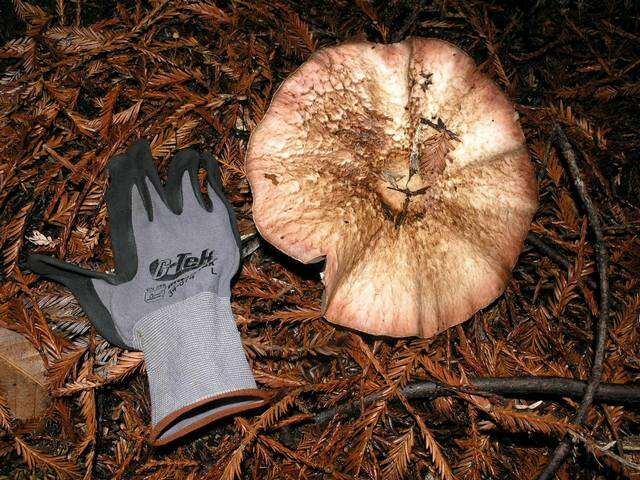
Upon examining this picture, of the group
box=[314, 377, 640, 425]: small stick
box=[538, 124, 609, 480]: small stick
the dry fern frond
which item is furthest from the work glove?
box=[538, 124, 609, 480]: small stick

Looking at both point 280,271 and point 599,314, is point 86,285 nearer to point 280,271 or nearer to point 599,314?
point 280,271

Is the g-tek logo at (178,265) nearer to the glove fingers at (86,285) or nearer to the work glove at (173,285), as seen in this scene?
the work glove at (173,285)

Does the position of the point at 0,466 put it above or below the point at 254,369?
below

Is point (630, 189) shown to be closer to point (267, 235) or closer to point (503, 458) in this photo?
point (503, 458)

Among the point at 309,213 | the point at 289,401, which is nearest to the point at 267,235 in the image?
the point at 309,213

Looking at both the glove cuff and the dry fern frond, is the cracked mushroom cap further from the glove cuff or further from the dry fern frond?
the dry fern frond

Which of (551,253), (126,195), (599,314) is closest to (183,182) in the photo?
(126,195)
